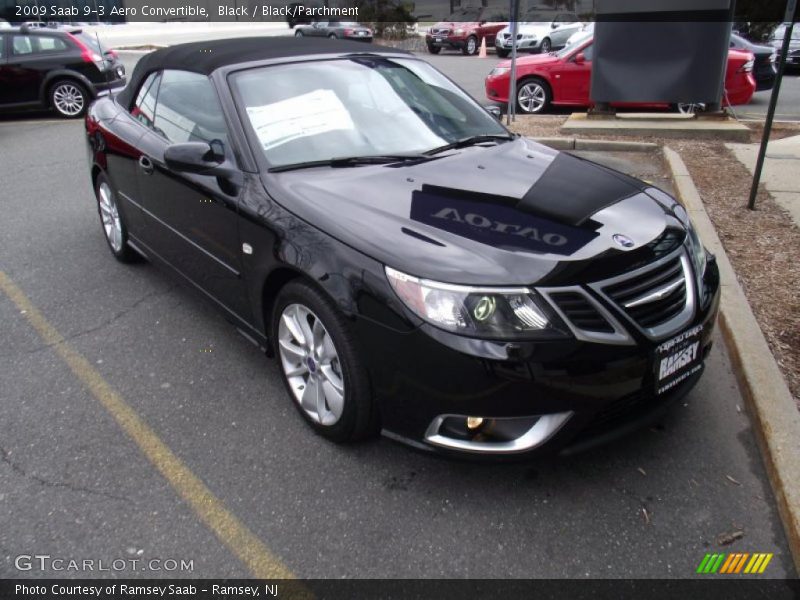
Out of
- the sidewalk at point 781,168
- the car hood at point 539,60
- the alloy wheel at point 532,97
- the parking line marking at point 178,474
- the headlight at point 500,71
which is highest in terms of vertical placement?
the car hood at point 539,60

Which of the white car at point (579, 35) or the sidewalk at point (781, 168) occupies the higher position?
the white car at point (579, 35)

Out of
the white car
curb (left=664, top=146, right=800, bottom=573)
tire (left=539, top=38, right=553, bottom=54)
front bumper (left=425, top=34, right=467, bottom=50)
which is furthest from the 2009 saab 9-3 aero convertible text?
front bumper (left=425, top=34, right=467, bottom=50)

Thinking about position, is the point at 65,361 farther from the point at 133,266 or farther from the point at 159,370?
the point at 133,266

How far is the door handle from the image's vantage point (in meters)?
3.94

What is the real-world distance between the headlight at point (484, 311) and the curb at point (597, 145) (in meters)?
6.24

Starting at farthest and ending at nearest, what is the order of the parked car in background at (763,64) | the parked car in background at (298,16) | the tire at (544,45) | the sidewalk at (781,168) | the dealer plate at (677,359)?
the parked car in background at (298,16) → the tire at (544,45) → the parked car in background at (763,64) → the sidewalk at (781,168) → the dealer plate at (677,359)

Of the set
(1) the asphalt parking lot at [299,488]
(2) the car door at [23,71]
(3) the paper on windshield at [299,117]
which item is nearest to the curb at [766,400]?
(1) the asphalt parking lot at [299,488]

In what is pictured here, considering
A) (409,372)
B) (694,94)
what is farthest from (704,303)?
(694,94)

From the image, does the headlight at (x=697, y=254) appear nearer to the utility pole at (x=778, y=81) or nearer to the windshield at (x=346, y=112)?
the windshield at (x=346, y=112)

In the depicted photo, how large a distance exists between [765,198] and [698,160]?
5.48ft

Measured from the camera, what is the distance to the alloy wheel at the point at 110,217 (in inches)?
191

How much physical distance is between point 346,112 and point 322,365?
1.41 meters

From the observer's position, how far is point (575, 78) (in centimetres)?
1122

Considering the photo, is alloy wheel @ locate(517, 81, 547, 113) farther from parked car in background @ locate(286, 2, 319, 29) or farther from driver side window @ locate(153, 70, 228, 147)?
parked car in background @ locate(286, 2, 319, 29)
